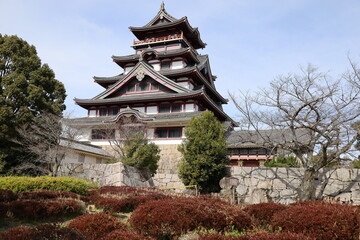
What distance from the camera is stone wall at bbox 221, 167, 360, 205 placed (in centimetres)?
1404

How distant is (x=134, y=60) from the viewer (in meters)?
33.6

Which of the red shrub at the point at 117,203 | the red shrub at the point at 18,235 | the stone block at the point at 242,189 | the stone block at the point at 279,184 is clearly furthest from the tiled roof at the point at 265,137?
the red shrub at the point at 18,235

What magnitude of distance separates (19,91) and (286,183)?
57.6ft

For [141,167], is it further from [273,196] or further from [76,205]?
[76,205]

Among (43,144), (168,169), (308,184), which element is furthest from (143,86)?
(308,184)

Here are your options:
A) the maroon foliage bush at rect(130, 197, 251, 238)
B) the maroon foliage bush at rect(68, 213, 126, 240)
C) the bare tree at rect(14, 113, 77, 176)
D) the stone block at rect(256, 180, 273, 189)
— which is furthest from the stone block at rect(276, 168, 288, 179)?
the bare tree at rect(14, 113, 77, 176)

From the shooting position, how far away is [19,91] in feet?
62.7

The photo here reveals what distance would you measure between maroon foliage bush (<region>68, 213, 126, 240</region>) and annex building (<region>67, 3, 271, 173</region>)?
1619 centimetres

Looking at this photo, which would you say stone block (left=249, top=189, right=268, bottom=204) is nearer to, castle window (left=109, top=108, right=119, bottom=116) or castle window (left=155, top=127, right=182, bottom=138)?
castle window (left=155, top=127, right=182, bottom=138)

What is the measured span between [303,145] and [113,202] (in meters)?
8.82

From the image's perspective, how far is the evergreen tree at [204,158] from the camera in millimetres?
16078

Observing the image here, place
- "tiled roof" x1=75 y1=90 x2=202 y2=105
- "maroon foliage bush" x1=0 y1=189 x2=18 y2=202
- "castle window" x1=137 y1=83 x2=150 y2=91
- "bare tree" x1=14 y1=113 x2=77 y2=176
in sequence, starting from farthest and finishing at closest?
"castle window" x1=137 y1=83 x2=150 y2=91, "tiled roof" x1=75 y1=90 x2=202 y2=105, "bare tree" x1=14 y1=113 x2=77 y2=176, "maroon foliage bush" x1=0 y1=189 x2=18 y2=202

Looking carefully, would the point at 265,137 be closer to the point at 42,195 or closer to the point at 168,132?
the point at 168,132

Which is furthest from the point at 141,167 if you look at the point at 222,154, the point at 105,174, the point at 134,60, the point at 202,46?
the point at 202,46
